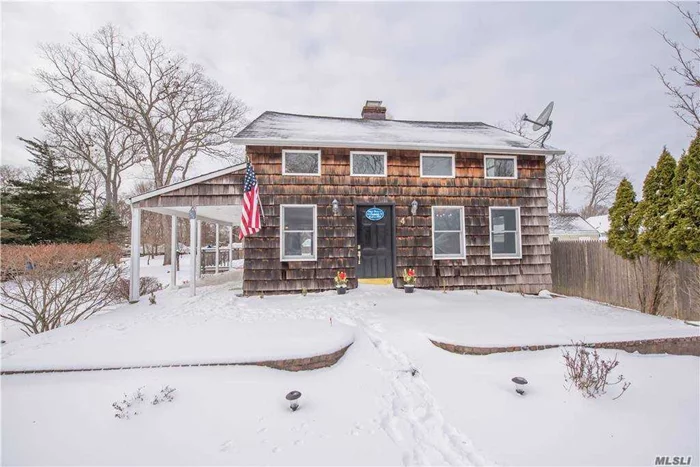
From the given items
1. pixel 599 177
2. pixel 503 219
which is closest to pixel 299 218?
pixel 503 219

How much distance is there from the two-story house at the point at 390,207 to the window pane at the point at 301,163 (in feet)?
0.08

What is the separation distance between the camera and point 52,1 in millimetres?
8203

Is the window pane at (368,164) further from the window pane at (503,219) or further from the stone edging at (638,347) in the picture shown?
the stone edging at (638,347)

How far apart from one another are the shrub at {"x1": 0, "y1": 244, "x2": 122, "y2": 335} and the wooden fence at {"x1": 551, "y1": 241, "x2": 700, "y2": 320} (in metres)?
11.8

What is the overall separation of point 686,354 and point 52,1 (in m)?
16.2

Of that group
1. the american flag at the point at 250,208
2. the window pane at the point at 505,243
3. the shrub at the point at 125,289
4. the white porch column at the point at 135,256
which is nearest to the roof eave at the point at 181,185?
the white porch column at the point at 135,256

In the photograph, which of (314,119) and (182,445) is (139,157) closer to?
(314,119)

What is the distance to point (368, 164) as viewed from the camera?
802 centimetres

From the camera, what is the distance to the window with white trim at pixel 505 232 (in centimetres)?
841

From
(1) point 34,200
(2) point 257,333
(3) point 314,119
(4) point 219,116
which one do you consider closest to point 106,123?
(4) point 219,116

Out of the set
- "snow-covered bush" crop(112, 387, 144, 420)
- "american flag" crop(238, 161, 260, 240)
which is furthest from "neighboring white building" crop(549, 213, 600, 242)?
"snow-covered bush" crop(112, 387, 144, 420)

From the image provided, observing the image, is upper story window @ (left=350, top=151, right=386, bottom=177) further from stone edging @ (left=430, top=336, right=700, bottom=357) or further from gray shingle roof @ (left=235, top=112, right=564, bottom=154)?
stone edging @ (left=430, top=336, right=700, bottom=357)

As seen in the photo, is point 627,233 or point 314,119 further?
point 314,119

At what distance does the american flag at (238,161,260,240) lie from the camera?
669 cm
